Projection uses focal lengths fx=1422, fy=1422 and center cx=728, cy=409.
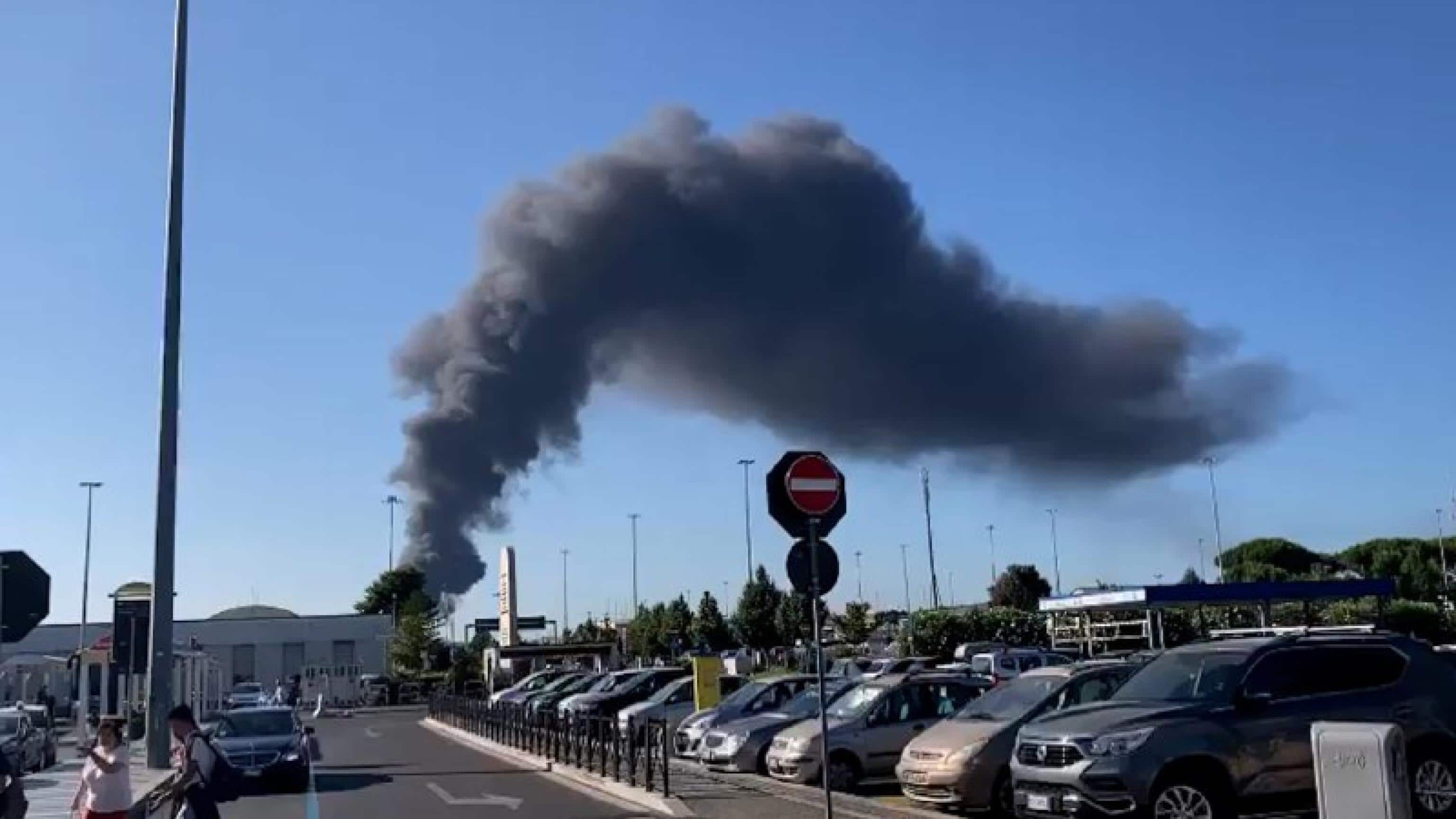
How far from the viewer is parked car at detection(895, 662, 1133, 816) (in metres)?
14.4

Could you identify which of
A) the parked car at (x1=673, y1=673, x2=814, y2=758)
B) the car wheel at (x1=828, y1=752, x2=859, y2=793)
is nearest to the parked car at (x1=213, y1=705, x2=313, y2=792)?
the parked car at (x1=673, y1=673, x2=814, y2=758)

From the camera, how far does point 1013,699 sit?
15.7 meters

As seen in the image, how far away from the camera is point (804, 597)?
13219 mm

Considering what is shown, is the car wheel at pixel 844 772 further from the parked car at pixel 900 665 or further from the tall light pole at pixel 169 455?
the parked car at pixel 900 665

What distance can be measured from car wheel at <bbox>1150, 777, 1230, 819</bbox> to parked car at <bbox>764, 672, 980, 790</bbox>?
18.8 ft

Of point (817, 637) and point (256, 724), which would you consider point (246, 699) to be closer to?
point (256, 724)

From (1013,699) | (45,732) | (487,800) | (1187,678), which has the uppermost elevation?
(1187,678)

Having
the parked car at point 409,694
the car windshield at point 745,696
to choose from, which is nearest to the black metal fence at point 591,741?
the car windshield at point 745,696

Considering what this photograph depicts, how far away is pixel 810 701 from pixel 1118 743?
36.9ft

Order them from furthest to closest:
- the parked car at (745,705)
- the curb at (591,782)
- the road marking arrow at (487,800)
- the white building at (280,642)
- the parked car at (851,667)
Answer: the white building at (280,642) → the parked car at (851,667) → the parked car at (745,705) → the road marking arrow at (487,800) → the curb at (591,782)

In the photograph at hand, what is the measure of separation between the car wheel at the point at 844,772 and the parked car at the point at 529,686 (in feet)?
81.9

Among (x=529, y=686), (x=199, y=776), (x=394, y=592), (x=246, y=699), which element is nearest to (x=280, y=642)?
(x=394, y=592)

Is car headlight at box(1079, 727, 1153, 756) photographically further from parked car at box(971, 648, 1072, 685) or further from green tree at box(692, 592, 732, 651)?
green tree at box(692, 592, 732, 651)

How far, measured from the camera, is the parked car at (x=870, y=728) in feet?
58.6
